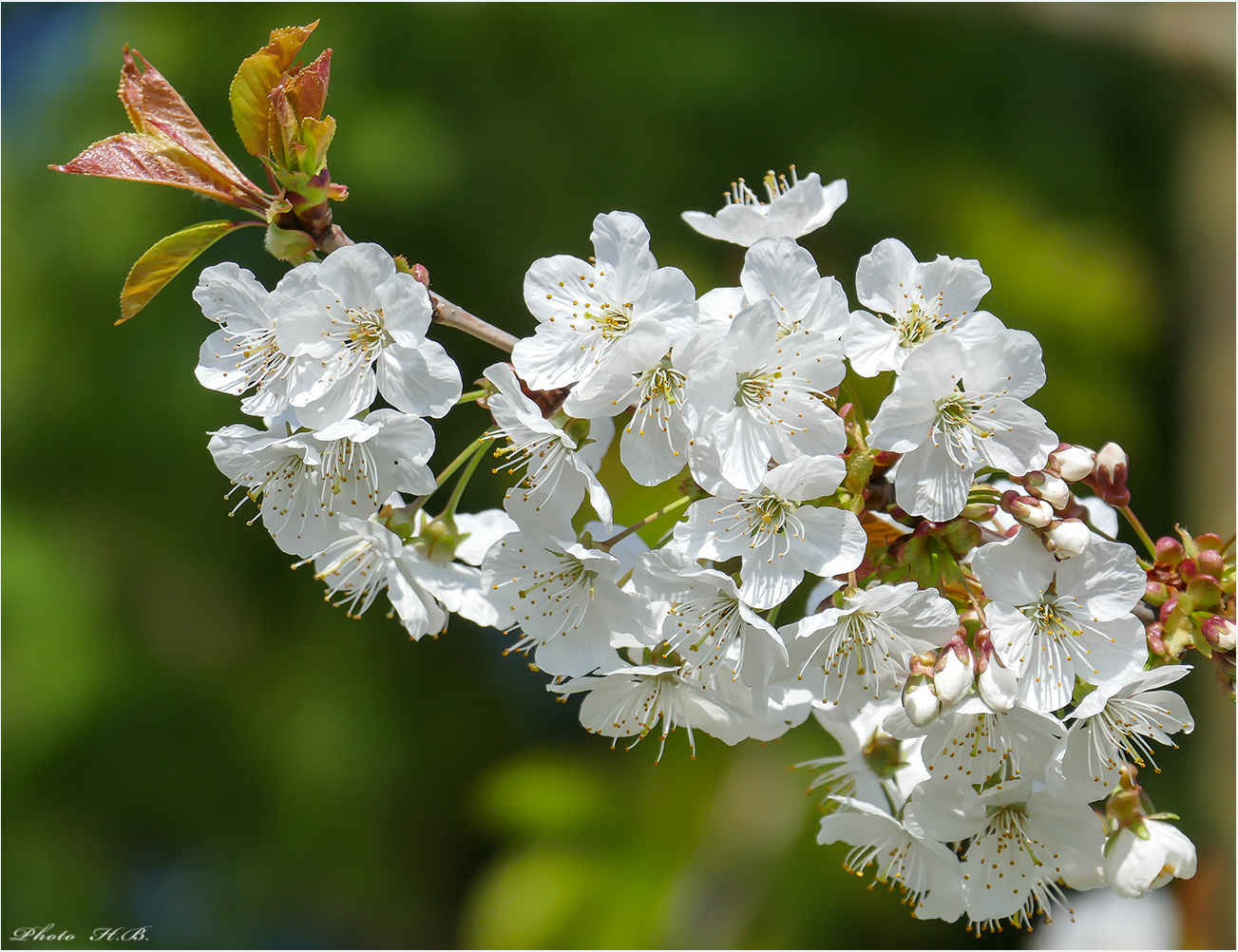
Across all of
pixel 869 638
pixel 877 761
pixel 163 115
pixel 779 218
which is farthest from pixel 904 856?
pixel 163 115

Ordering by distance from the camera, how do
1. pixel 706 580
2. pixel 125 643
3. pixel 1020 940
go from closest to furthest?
1. pixel 706 580
2. pixel 125 643
3. pixel 1020 940

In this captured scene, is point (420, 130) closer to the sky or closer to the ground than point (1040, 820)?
closer to the sky

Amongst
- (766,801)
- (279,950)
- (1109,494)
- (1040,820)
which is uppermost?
(1109,494)

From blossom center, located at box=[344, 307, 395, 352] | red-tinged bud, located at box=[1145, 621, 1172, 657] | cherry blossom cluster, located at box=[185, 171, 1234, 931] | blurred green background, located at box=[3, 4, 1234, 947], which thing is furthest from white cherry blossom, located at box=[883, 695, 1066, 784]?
blurred green background, located at box=[3, 4, 1234, 947]

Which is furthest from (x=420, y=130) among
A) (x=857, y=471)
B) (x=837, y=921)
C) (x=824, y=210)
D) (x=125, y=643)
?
(x=837, y=921)

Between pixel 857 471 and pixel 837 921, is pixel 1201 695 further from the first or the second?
pixel 857 471

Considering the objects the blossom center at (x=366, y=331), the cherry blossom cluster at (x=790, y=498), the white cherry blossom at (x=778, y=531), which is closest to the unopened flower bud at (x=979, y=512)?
the cherry blossom cluster at (x=790, y=498)

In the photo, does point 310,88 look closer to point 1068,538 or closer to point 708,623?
point 708,623
